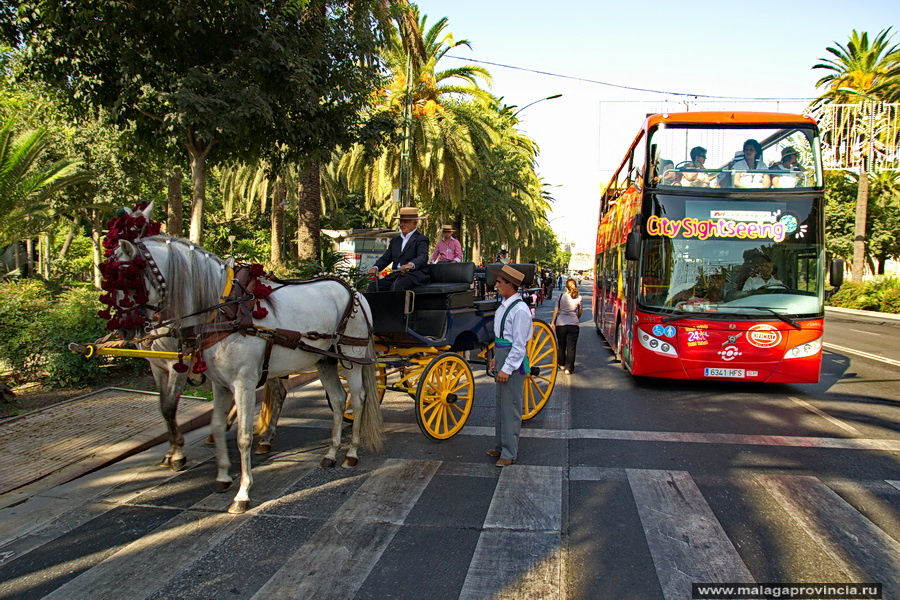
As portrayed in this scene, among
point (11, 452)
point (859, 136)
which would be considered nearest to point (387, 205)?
point (859, 136)

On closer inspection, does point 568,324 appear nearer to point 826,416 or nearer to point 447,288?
point 826,416

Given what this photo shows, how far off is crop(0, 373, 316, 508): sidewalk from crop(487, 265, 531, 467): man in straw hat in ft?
11.7

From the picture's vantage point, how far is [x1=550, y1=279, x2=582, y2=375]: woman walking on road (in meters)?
10.9

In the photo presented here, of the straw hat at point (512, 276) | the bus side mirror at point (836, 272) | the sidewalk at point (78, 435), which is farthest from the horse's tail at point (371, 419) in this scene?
the bus side mirror at point (836, 272)

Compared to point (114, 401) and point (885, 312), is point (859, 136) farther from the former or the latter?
point (114, 401)

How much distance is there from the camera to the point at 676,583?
136 inches

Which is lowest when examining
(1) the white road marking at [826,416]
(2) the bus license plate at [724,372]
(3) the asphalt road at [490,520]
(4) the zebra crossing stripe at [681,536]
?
(1) the white road marking at [826,416]

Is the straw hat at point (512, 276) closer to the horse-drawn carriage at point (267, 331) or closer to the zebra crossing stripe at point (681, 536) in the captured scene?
the horse-drawn carriage at point (267, 331)

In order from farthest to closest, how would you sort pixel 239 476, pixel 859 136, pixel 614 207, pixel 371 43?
pixel 859 136, pixel 614 207, pixel 371 43, pixel 239 476

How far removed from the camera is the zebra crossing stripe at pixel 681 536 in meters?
3.54

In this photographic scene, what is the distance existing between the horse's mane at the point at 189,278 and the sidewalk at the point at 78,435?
6.64 feet

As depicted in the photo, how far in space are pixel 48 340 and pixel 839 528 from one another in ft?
28.4

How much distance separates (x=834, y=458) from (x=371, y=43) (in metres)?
9.38

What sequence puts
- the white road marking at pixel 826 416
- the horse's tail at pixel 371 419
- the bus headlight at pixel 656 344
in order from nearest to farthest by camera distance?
the horse's tail at pixel 371 419, the white road marking at pixel 826 416, the bus headlight at pixel 656 344
